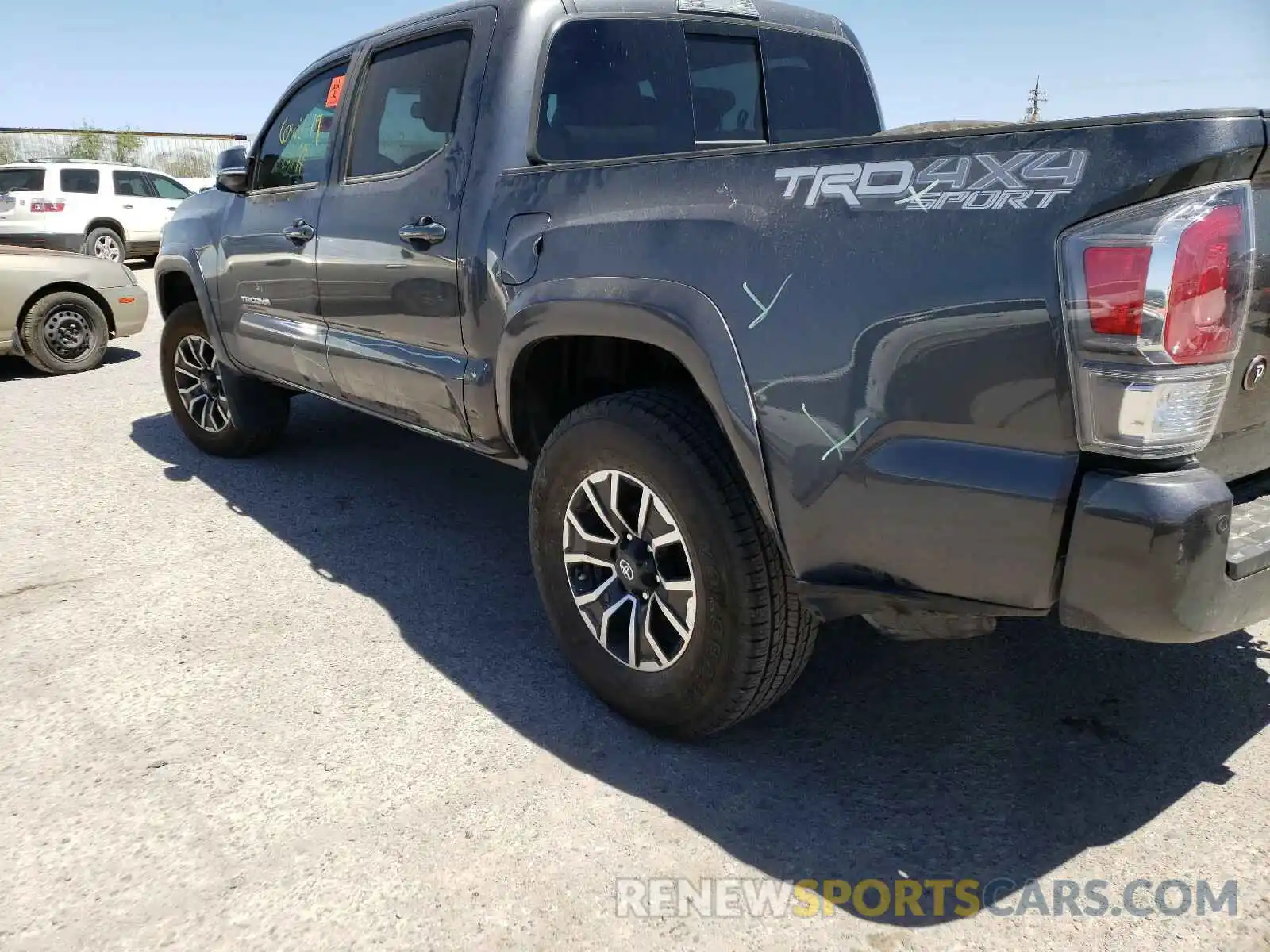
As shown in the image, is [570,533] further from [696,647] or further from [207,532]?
[207,532]

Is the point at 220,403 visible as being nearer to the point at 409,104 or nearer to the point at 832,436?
the point at 409,104

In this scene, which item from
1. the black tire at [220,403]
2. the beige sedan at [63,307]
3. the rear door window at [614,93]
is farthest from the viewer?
the beige sedan at [63,307]

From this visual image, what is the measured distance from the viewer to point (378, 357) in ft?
11.5

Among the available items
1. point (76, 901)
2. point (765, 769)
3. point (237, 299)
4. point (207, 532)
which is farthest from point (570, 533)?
point (237, 299)

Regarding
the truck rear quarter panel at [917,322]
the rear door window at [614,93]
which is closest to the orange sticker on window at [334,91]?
the rear door window at [614,93]

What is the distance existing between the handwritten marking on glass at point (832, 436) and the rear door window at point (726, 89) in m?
1.58

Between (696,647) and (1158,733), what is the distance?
1.30m

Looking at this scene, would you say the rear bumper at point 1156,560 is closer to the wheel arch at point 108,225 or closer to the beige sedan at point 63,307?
the beige sedan at point 63,307

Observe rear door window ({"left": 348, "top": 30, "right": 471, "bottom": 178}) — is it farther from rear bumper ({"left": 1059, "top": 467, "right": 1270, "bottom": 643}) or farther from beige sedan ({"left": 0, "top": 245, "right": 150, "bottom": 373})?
beige sedan ({"left": 0, "top": 245, "right": 150, "bottom": 373})

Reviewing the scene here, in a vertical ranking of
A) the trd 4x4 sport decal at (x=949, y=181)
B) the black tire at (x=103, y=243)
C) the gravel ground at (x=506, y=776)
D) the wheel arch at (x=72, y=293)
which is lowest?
the gravel ground at (x=506, y=776)

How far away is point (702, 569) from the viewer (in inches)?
92.8

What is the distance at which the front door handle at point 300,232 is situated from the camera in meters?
3.81

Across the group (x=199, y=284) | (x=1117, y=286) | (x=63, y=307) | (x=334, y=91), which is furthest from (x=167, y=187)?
(x=1117, y=286)

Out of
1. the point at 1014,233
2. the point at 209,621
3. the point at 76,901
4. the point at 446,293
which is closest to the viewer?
the point at 1014,233
